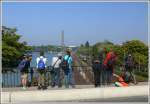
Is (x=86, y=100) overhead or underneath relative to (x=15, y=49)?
underneath

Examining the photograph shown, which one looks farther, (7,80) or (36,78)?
(7,80)

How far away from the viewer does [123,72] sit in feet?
58.6

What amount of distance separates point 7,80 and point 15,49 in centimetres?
2087

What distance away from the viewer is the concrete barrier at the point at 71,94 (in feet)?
40.8

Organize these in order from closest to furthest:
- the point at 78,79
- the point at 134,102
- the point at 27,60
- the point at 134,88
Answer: the point at 134,102 → the point at 134,88 → the point at 27,60 → the point at 78,79

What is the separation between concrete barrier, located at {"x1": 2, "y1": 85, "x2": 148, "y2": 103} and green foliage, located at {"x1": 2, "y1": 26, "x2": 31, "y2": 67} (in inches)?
917

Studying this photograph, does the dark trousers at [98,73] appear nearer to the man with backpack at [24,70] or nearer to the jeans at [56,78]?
the jeans at [56,78]

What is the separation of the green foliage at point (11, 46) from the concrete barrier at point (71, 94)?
23.3 meters

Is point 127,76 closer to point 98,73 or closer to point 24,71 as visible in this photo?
point 98,73

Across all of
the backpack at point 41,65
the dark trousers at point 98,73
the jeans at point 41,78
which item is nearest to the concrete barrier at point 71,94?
the jeans at point 41,78

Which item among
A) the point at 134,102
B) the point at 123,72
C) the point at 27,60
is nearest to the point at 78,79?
the point at 123,72

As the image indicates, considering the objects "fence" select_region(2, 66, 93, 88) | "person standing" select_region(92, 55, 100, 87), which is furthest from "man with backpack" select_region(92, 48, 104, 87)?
"fence" select_region(2, 66, 93, 88)

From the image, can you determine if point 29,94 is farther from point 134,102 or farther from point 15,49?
point 15,49

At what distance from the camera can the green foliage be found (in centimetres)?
3708
